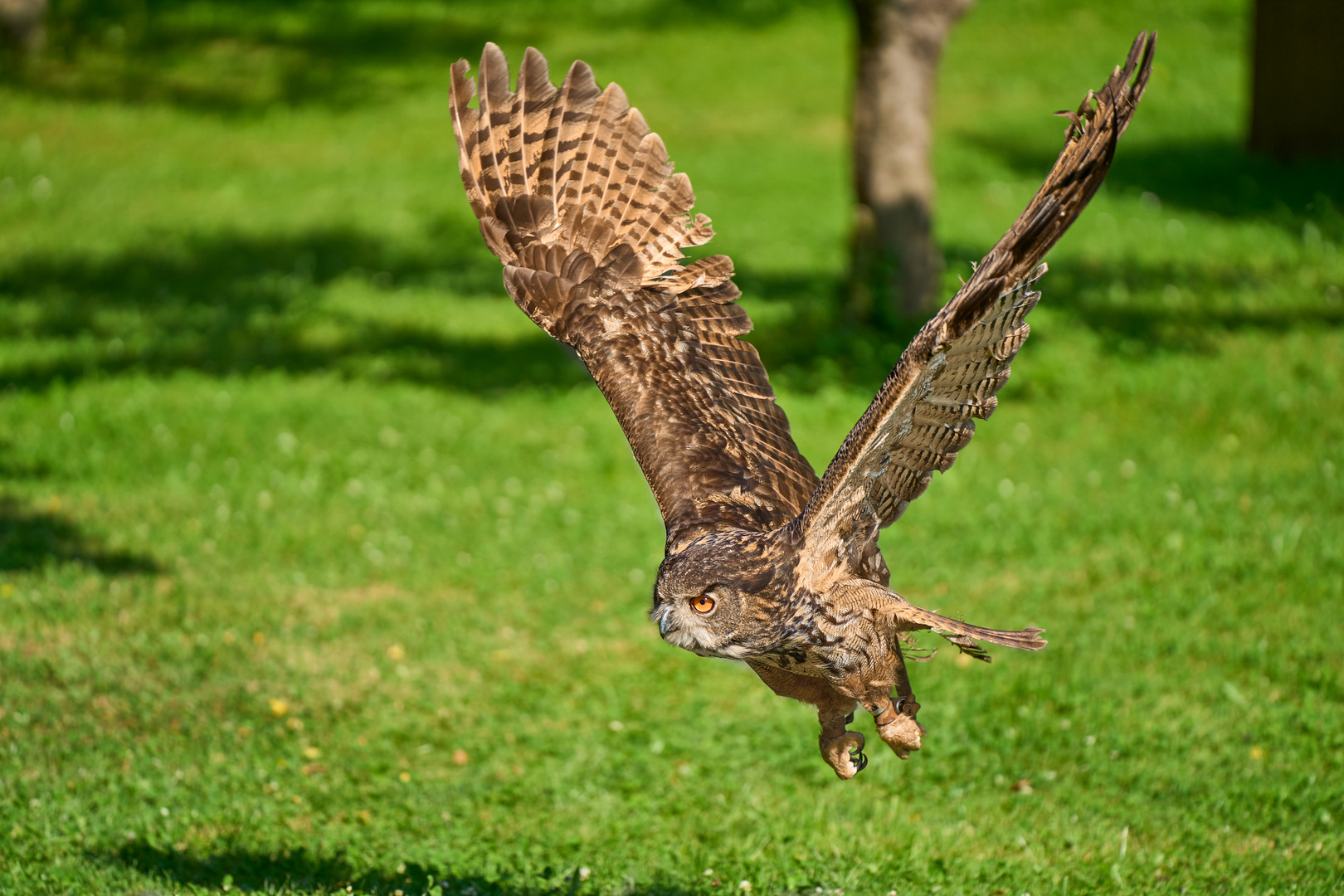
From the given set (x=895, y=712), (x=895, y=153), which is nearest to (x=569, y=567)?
(x=895, y=712)

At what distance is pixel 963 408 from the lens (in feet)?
12.1

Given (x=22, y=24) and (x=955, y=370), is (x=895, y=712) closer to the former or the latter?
(x=955, y=370)

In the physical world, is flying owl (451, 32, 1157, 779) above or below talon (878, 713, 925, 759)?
above

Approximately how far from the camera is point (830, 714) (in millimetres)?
4273

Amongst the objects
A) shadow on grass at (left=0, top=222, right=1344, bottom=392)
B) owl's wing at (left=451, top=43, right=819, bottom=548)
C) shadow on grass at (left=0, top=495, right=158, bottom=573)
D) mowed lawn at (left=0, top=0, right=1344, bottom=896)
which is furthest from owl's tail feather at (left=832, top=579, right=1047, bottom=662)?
shadow on grass at (left=0, top=222, right=1344, bottom=392)

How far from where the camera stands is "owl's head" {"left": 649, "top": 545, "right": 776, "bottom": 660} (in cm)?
375

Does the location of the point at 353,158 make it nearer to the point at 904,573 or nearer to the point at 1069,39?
the point at 1069,39

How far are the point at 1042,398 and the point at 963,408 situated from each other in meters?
6.66

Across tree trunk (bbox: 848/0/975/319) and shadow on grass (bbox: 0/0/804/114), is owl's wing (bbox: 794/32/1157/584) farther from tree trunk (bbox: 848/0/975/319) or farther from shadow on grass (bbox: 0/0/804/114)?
shadow on grass (bbox: 0/0/804/114)

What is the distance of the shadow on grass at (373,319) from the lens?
10.9m

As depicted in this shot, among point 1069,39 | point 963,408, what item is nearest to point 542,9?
point 1069,39

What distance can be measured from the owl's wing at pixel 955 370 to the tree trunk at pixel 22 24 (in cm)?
2069

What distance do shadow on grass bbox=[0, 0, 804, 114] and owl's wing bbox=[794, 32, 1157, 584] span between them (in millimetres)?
17969

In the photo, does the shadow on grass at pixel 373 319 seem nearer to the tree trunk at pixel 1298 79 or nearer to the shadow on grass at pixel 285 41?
the tree trunk at pixel 1298 79
